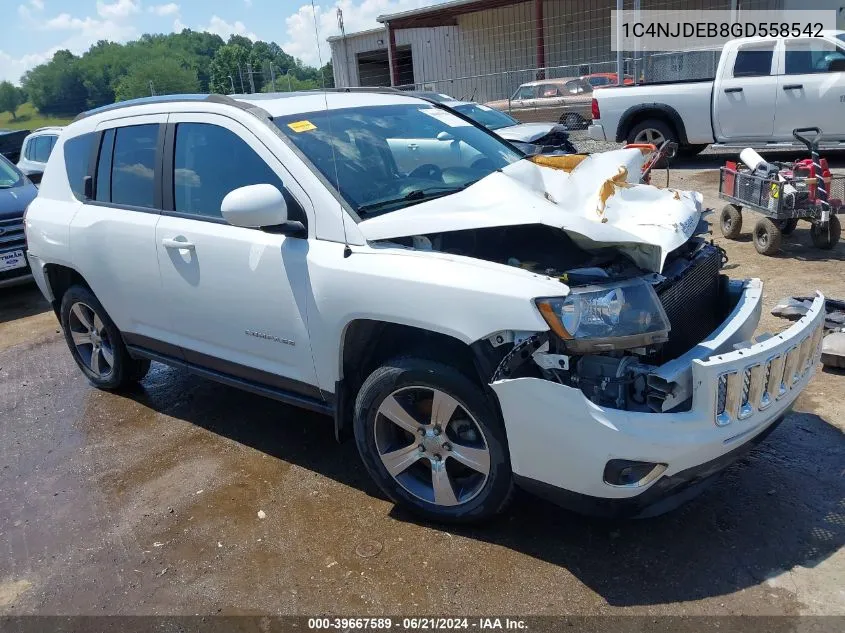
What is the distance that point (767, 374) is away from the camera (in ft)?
8.71

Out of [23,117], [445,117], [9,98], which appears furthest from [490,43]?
[9,98]

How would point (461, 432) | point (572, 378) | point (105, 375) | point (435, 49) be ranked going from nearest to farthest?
point (572, 378)
point (461, 432)
point (105, 375)
point (435, 49)

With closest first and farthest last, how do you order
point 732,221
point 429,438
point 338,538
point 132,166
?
1. point 429,438
2. point 338,538
3. point 132,166
4. point 732,221

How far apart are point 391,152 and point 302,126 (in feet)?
1.57

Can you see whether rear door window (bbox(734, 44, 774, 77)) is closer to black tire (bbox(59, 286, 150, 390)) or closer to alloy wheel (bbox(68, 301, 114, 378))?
black tire (bbox(59, 286, 150, 390))

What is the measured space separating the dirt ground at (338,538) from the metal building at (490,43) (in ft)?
52.5

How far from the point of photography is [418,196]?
133 inches

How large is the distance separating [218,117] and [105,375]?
2330 millimetres

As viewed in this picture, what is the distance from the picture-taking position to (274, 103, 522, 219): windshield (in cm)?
332

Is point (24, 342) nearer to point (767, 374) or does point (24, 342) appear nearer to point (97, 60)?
point (767, 374)

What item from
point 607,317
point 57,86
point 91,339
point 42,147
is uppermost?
point 57,86

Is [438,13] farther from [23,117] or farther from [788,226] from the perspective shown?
[23,117]

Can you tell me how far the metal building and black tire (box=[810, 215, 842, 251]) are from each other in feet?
40.4

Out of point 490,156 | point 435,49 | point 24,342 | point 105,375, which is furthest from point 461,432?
point 435,49
